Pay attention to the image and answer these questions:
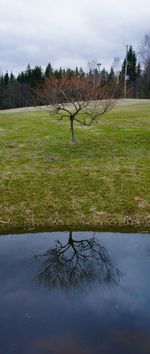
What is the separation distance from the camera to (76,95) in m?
19.7

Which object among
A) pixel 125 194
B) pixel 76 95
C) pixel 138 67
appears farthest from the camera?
pixel 138 67

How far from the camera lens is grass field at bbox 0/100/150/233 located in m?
12.5

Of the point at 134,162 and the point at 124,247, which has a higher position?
the point at 134,162

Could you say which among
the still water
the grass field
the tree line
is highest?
the tree line

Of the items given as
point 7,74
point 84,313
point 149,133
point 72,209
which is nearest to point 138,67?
point 7,74

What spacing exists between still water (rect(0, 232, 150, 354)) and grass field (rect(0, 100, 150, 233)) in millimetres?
1297

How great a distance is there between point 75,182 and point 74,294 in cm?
736

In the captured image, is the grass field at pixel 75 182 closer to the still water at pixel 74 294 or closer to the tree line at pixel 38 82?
the still water at pixel 74 294

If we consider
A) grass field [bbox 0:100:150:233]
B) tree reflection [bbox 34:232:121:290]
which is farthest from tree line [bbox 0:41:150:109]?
tree reflection [bbox 34:232:121:290]

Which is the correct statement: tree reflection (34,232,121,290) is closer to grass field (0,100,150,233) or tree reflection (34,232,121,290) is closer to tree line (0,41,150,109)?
grass field (0,100,150,233)

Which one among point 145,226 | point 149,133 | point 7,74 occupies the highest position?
point 7,74

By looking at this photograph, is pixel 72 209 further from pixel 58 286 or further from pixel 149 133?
pixel 149 133

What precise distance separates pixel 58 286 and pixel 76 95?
43.1ft

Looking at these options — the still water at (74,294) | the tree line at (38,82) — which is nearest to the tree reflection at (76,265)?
the still water at (74,294)
